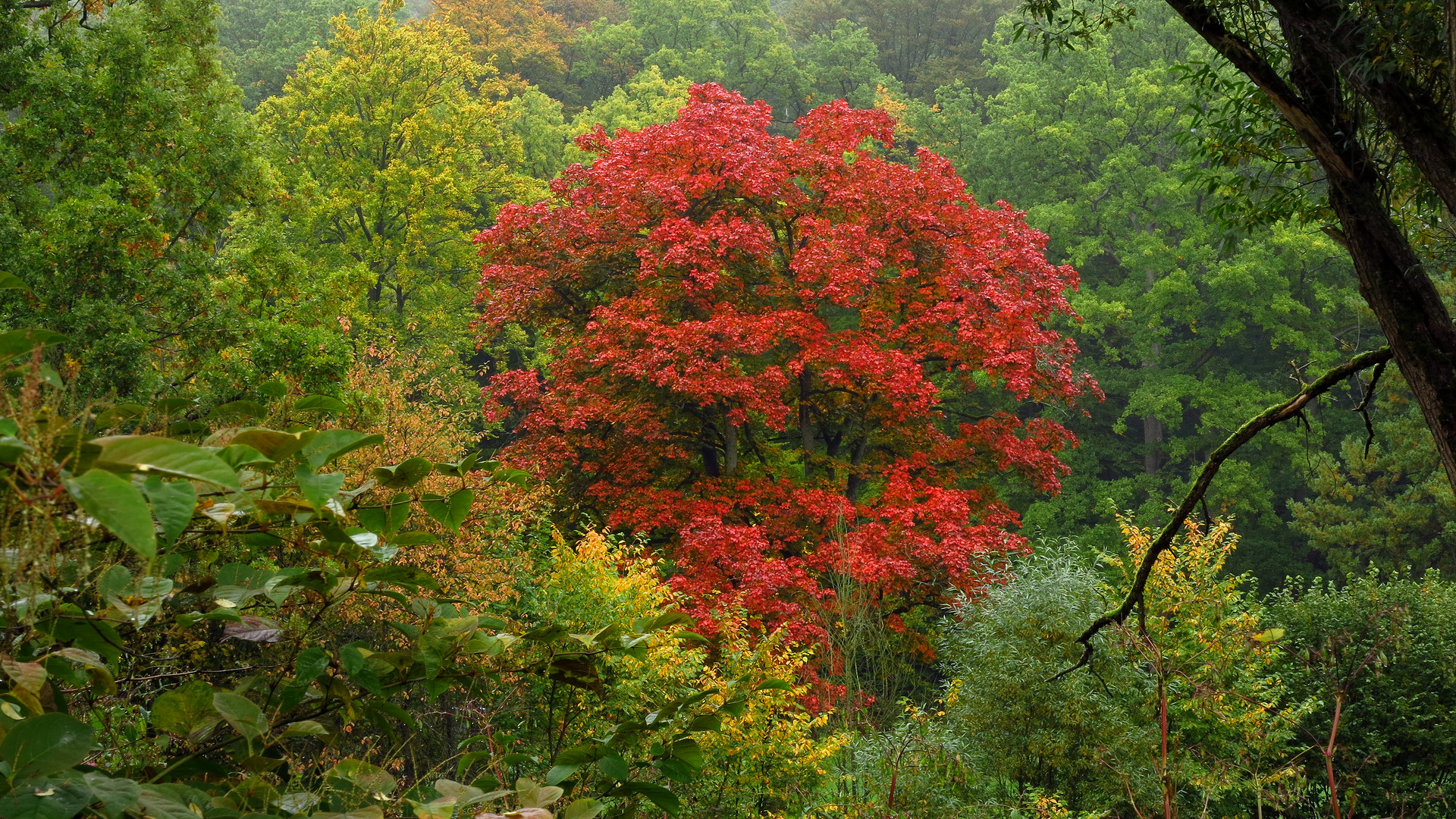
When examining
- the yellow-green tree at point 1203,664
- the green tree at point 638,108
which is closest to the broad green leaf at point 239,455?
the yellow-green tree at point 1203,664

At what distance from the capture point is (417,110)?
683 inches

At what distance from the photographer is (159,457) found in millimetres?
742

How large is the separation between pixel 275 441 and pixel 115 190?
773 centimetres

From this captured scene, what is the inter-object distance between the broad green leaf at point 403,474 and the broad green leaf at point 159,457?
401 mm

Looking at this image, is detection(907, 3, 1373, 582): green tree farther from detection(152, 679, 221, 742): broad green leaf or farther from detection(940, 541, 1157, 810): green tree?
detection(152, 679, 221, 742): broad green leaf

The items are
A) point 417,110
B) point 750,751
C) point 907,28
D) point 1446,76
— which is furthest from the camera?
point 907,28

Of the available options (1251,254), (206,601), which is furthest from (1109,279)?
(206,601)

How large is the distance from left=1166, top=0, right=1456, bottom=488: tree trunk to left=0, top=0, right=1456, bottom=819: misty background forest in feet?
0.04

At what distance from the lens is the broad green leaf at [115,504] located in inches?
27.2

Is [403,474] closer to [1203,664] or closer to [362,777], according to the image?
[362,777]

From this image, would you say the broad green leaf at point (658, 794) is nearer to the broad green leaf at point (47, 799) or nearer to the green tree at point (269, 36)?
the broad green leaf at point (47, 799)

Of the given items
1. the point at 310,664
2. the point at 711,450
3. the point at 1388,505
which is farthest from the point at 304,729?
the point at 1388,505

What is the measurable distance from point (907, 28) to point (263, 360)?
87.7 ft

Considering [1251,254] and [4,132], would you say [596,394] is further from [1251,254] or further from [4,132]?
[1251,254]
